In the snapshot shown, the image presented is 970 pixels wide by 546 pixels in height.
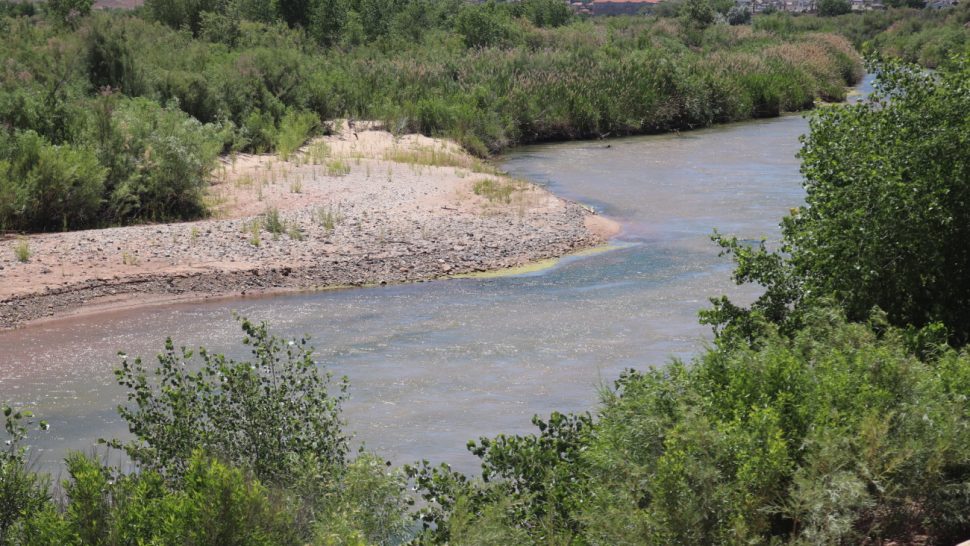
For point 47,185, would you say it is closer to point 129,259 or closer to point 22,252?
point 22,252

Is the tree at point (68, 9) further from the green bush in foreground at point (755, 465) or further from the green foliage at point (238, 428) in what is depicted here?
the green bush in foreground at point (755, 465)

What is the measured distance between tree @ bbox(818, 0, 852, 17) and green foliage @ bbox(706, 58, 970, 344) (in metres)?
94.9

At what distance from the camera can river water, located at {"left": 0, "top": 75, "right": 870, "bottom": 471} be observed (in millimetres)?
11789

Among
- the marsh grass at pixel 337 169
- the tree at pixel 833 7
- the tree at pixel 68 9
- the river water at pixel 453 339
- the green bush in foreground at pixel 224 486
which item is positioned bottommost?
the river water at pixel 453 339

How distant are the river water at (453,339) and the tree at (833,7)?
275 ft

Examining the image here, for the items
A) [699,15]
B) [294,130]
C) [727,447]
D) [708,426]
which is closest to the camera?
[727,447]

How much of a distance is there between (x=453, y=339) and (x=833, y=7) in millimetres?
93280

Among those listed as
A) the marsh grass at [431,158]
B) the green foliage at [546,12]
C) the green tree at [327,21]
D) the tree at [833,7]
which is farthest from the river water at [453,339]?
the tree at [833,7]

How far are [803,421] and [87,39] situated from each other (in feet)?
80.1

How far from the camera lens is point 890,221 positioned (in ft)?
31.0

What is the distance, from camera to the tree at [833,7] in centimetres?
10012

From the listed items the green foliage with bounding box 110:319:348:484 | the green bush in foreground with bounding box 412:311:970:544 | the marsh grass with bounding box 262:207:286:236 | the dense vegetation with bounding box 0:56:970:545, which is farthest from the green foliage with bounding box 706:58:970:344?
the marsh grass with bounding box 262:207:286:236

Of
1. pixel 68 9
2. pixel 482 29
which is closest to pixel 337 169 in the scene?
pixel 68 9

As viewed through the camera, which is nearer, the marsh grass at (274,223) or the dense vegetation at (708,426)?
the dense vegetation at (708,426)
